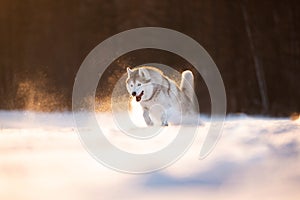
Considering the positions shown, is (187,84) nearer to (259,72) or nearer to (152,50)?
(152,50)

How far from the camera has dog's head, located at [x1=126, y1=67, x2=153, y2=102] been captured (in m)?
0.95

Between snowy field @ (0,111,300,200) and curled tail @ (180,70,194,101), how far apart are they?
88mm

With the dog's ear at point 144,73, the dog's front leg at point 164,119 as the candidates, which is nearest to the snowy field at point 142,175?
the dog's front leg at point 164,119

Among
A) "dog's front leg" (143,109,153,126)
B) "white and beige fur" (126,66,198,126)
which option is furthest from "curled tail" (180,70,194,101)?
"dog's front leg" (143,109,153,126)

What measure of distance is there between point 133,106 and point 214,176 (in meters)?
0.29

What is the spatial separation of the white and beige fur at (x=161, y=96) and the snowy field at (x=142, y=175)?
5 centimetres

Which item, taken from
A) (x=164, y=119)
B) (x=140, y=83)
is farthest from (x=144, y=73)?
(x=164, y=119)

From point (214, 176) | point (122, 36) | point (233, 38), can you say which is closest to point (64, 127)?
point (122, 36)

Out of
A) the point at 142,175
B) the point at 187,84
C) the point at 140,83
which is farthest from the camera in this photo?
the point at 187,84

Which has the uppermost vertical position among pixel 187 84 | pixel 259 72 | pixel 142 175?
pixel 259 72

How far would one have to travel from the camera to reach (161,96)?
987 millimetres

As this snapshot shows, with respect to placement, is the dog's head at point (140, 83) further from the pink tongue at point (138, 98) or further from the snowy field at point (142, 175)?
the snowy field at point (142, 175)

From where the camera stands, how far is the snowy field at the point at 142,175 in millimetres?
755

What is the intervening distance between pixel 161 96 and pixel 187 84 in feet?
0.37
